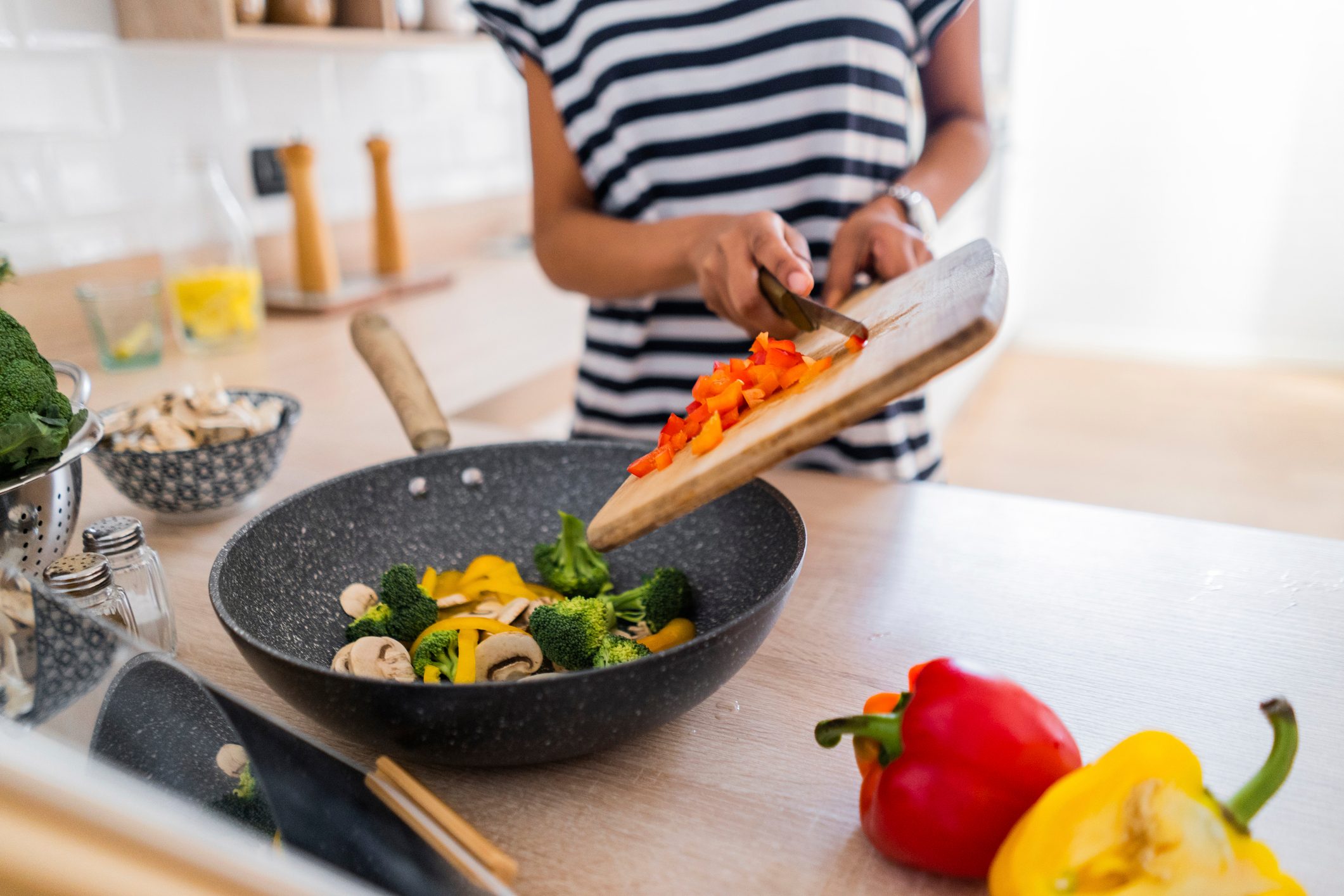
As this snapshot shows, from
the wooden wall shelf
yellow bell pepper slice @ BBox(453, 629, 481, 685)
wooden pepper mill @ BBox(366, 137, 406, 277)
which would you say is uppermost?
the wooden wall shelf

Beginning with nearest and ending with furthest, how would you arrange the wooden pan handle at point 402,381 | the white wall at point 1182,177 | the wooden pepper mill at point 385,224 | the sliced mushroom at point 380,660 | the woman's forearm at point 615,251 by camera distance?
the sliced mushroom at point 380,660
the wooden pan handle at point 402,381
the woman's forearm at point 615,251
the wooden pepper mill at point 385,224
the white wall at point 1182,177

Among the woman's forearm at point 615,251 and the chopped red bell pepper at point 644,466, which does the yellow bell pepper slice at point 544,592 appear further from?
the woman's forearm at point 615,251

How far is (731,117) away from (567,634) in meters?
0.74

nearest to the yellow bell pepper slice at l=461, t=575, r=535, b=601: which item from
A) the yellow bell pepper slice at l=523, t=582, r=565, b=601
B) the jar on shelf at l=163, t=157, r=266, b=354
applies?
the yellow bell pepper slice at l=523, t=582, r=565, b=601

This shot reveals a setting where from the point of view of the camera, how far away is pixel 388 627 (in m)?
0.66

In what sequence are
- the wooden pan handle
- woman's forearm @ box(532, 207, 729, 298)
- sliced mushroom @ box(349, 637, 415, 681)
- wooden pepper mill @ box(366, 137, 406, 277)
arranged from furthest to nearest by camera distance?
wooden pepper mill @ box(366, 137, 406, 277), woman's forearm @ box(532, 207, 729, 298), the wooden pan handle, sliced mushroom @ box(349, 637, 415, 681)

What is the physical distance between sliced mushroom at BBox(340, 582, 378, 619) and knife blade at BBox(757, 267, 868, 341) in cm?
39

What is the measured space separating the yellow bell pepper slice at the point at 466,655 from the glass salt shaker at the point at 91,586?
225 mm

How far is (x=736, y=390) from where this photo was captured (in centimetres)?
62

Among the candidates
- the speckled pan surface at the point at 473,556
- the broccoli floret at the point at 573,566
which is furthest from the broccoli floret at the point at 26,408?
the broccoli floret at the point at 573,566

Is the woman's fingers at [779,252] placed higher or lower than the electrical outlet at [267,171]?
higher

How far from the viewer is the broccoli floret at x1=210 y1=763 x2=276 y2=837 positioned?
44cm

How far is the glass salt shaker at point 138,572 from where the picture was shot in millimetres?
652

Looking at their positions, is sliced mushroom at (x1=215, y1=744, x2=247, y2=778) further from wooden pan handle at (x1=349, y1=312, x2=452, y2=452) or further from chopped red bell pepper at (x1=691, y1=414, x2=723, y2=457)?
wooden pan handle at (x1=349, y1=312, x2=452, y2=452)
